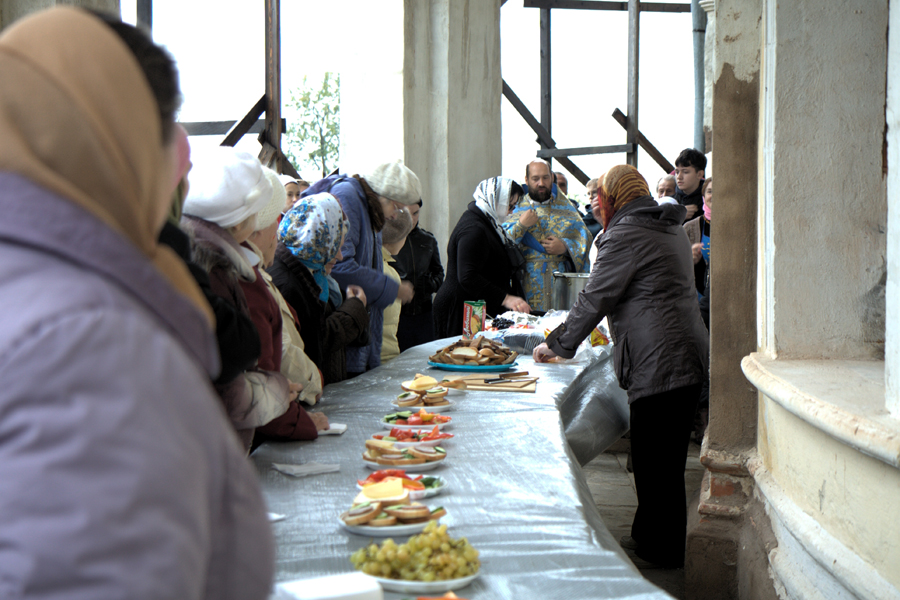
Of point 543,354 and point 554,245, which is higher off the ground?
point 554,245

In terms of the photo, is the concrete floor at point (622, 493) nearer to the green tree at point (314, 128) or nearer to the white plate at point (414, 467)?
the white plate at point (414, 467)

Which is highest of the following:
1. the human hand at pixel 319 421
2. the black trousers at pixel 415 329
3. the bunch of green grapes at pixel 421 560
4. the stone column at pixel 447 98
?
the stone column at pixel 447 98

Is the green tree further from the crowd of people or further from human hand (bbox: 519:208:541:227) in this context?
the crowd of people

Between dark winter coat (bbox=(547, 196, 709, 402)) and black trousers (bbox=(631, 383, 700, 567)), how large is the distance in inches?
3.9

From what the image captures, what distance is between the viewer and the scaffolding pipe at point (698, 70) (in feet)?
29.8

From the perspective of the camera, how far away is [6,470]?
58 centimetres

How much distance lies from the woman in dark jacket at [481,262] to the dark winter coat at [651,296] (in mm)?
1576

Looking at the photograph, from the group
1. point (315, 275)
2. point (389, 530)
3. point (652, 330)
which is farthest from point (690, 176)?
point (389, 530)

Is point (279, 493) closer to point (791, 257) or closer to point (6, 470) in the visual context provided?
point (6, 470)

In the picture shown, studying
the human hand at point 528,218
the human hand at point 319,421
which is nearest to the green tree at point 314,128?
the human hand at point 528,218

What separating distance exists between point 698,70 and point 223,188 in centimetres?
828

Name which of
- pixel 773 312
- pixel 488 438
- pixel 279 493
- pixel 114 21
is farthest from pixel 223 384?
pixel 773 312

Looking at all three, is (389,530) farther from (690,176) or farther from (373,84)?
(373,84)

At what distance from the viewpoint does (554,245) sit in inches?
220
